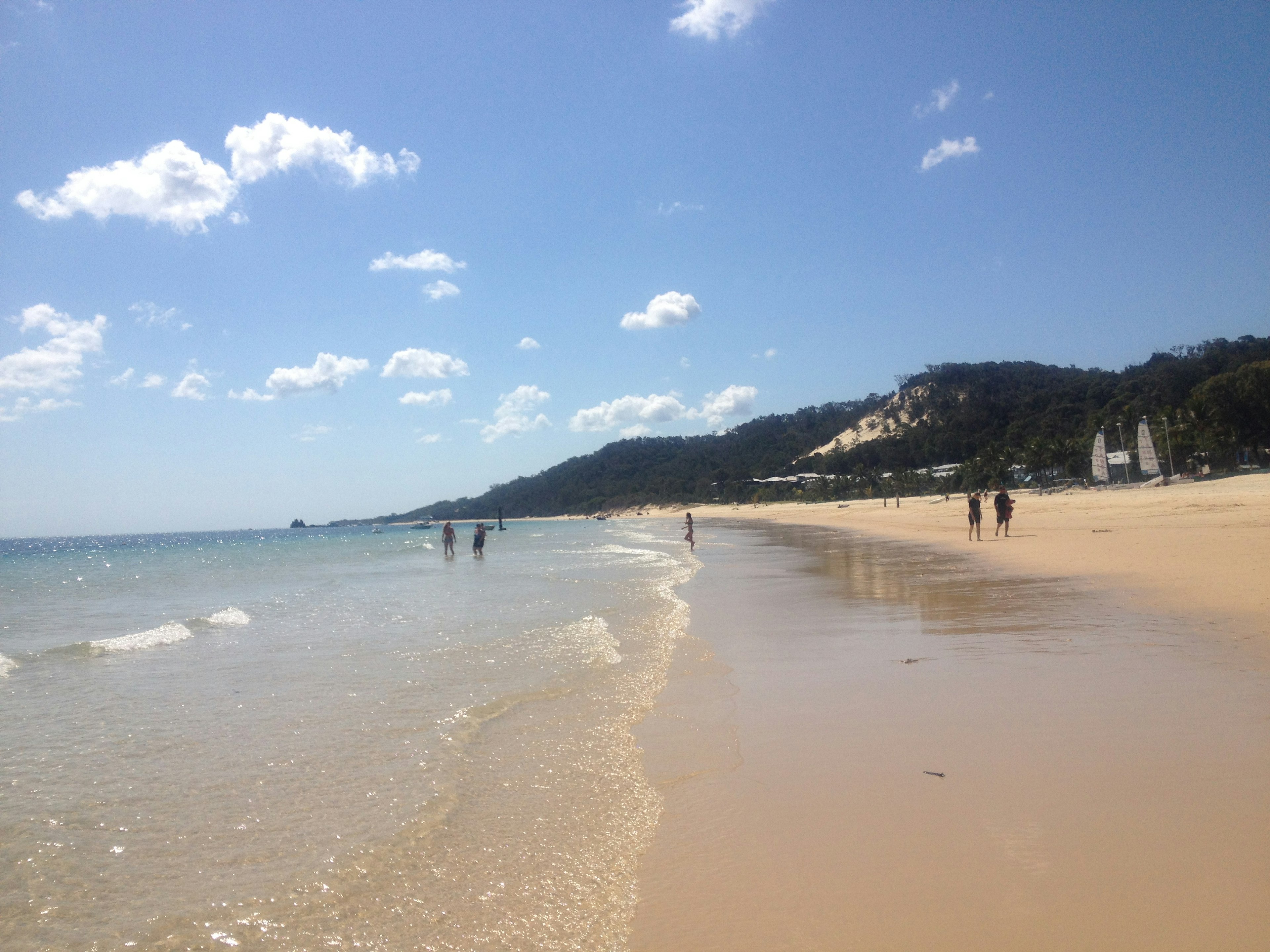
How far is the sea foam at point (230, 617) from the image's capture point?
14.6 m

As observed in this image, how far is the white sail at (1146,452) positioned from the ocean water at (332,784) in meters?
47.0

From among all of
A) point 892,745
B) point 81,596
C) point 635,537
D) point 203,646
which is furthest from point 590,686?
point 635,537

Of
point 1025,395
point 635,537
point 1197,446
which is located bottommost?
point 635,537

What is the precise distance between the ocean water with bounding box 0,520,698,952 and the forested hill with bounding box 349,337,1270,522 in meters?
59.5

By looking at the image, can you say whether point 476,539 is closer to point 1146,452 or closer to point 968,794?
point 968,794

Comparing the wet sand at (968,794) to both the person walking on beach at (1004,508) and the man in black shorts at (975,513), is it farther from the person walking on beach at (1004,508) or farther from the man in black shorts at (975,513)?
the person walking on beach at (1004,508)

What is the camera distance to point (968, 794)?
4.30 meters

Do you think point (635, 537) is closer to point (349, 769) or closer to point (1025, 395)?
point (349, 769)

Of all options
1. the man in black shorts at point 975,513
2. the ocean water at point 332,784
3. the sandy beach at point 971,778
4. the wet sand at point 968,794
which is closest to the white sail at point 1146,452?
the man in black shorts at point 975,513

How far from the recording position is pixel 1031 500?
46688 mm

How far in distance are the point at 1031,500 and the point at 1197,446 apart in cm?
1736

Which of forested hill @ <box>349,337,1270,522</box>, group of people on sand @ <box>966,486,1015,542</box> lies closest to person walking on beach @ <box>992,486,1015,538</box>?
group of people on sand @ <box>966,486,1015,542</box>

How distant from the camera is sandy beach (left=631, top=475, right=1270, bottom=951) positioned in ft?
10.2

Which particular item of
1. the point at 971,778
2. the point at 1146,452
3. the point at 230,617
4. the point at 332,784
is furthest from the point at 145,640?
the point at 1146,452
